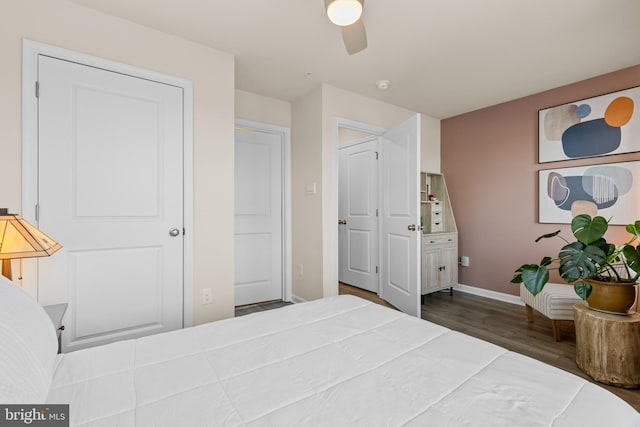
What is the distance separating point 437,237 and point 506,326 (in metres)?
1.21

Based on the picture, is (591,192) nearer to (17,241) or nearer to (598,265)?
(598,265)

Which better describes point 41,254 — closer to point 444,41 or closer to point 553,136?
point 444,41

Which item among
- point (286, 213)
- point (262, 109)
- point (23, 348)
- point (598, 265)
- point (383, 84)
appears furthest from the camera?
point (286, 213)

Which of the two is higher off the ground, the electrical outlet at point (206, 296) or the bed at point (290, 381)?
the bed at point (290, 381)

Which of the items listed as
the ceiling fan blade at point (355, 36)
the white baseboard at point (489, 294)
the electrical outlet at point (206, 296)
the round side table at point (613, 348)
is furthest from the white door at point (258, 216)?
the round side table at point (613, 348)

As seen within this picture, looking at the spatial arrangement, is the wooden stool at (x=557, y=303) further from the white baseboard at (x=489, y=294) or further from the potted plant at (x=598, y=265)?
the white baseboard at (x=489, y=294)

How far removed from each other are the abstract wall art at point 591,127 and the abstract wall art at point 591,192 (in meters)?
0.16

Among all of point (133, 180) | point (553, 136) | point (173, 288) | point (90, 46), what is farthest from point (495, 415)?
point (553, 136)

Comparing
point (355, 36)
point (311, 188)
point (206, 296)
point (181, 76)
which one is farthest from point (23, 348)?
point (311, 188)

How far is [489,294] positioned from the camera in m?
3.79

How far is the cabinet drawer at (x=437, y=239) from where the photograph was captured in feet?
11.9

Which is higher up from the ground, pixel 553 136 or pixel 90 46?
pixel 90 46

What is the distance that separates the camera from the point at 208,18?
211 centimetres

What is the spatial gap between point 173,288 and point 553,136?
4072 mm
